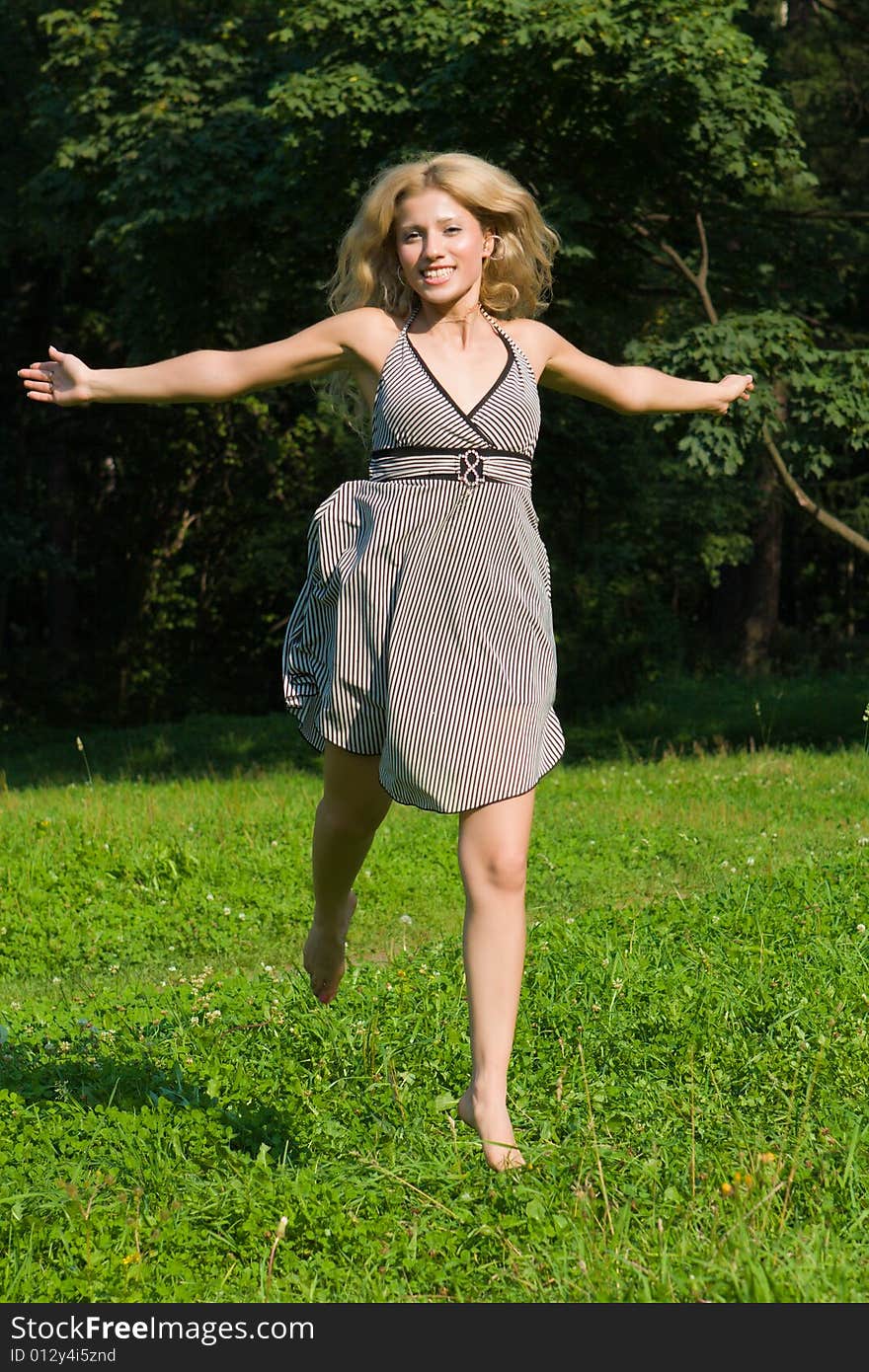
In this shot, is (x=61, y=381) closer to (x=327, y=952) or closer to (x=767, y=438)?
(x=327, y=952)

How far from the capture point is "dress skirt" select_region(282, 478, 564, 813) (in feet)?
11.3

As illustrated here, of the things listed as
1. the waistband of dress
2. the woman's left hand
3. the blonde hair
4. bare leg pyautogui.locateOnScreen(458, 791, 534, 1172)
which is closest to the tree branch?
the woman's left hand

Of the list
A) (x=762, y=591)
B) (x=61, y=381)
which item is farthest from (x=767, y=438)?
(x=762, y=591)

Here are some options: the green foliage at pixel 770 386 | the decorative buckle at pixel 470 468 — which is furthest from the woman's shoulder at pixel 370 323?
the green foliage at pixel 770 386

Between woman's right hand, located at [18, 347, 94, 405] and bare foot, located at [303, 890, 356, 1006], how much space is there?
1.54 meters

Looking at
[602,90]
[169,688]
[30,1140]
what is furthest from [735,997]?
[169,688]

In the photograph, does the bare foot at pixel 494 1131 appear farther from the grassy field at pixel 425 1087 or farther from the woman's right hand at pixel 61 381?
the woman's right hand at pixel 61 381

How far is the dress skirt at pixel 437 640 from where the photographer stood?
11.3 feet

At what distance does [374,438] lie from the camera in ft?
12.1

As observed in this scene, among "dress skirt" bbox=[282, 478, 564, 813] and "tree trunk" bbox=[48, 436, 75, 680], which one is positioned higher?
"dress skirt" bbox=[282, 478, 564, 813]

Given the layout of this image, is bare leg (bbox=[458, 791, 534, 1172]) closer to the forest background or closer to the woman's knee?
the woman's knee

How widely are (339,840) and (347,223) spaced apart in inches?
425

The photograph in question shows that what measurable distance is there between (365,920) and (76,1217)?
4287mm

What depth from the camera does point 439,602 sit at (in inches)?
139
